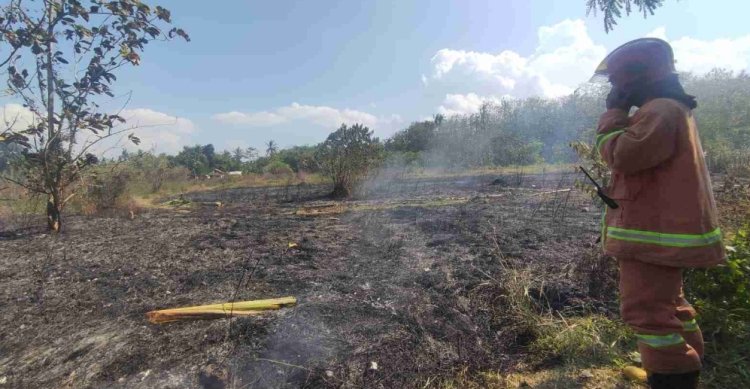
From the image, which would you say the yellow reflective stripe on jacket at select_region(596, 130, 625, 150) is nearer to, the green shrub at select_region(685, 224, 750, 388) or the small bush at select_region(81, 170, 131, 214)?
the green shrub at select_region(685, 224, 750, 388)

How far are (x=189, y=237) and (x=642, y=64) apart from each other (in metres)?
5.00

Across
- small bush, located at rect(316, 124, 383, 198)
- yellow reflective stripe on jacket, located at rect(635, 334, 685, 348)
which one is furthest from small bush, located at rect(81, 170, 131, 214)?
yellow reflective stripe on jacket, located at rect(635, 334, 685, 348)

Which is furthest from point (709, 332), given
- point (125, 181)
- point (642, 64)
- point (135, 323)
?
point (125, 181)

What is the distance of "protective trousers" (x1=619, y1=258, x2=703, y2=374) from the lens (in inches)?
60.4

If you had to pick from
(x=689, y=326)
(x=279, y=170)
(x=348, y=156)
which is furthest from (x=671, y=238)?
(x=279, y=170)

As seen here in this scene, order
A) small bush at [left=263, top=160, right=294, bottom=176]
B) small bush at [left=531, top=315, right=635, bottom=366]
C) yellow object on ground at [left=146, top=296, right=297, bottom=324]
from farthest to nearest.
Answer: small bush at [left=263, top=160, right=294, bottom=176] < yellow object on ground at [left=146, top=296, right=297, bottom=324] < small bush at [left=531, top=315, right=635, bottom=366]

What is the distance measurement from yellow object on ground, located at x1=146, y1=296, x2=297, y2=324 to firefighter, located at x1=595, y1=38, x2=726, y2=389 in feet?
6.65

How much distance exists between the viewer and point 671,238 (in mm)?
1501

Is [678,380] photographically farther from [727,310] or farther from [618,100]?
[618,100]

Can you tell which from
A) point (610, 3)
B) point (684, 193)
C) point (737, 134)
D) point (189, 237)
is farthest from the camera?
point (737, 134)

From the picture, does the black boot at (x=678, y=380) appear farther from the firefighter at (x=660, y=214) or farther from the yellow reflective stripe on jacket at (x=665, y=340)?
the yellow reflective stripe on jacket at (x=665, y=340)

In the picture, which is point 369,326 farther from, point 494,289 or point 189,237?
point 189,237

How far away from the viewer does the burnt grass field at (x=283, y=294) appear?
81.0 inches

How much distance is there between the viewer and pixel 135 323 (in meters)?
2.54
